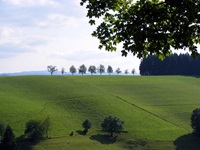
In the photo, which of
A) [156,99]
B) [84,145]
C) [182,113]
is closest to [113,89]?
[156,99]

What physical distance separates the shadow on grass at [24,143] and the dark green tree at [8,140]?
Result: 169 cm

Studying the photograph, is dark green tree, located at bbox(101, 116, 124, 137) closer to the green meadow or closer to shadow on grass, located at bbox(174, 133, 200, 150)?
the green meadow

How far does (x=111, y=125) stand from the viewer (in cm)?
8150

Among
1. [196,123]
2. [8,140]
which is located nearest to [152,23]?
[8,140]

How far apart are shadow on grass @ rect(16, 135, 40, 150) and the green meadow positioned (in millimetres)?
202

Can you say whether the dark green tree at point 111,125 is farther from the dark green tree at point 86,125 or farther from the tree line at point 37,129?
the dark green tree at point 86,125

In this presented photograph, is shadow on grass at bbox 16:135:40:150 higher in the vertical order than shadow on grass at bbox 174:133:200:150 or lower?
higher

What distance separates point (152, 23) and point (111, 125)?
242 ft

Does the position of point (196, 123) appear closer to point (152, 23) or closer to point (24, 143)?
point (24, 143)

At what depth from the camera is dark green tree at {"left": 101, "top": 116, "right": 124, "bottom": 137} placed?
82062 mm

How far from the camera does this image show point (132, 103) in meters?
107

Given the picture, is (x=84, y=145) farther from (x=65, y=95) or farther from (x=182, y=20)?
(x=182, y=20)

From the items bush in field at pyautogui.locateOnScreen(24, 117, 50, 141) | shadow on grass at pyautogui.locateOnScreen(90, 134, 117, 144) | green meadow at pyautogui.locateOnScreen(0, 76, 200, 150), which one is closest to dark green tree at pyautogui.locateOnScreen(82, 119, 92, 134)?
green meadow at pyautogui.locateOnScreen(0, 76, 200, 150)

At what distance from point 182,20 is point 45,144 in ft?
226
